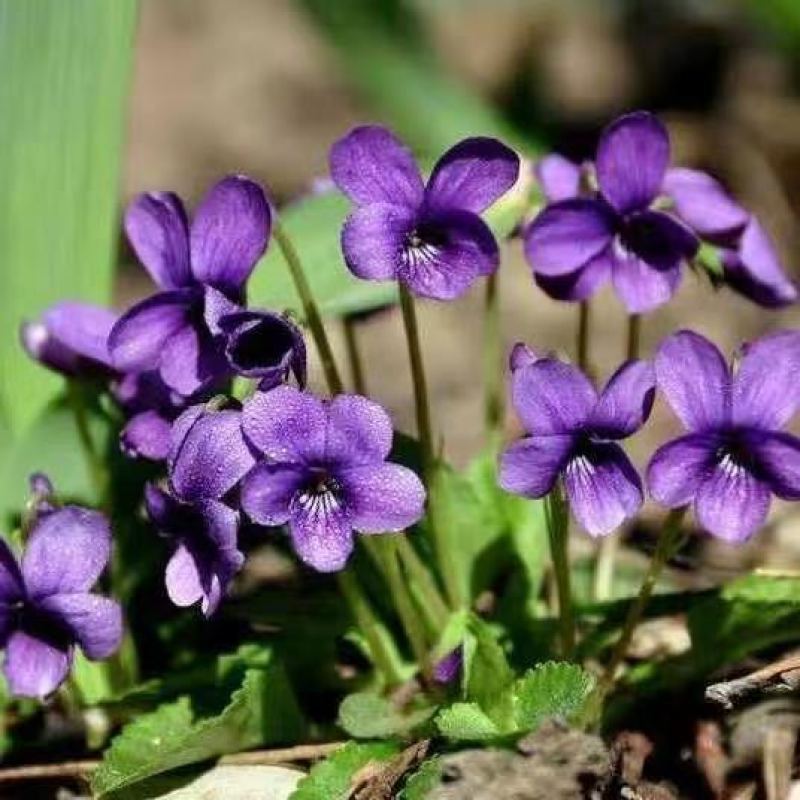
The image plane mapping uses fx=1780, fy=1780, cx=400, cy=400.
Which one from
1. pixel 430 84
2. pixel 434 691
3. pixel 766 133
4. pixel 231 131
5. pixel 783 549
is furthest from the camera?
pixel 231 131

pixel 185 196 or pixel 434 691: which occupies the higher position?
pixel 185 196

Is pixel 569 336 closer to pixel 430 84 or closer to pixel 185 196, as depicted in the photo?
pixel 430 84

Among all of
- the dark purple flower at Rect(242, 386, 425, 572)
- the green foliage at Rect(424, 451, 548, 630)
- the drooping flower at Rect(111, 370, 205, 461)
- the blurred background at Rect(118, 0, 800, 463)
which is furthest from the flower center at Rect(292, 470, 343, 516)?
the blurred background at Rect(118, 0, 800, 463)

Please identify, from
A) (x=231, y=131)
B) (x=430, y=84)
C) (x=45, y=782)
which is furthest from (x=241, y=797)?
(x=231, y=131)

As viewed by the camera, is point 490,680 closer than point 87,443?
Yes

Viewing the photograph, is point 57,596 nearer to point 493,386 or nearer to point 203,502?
point 203,502

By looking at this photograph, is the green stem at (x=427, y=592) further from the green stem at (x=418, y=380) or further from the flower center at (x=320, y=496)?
the flower center at (x=320, y=496)

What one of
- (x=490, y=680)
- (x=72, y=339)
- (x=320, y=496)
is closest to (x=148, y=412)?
(x=72, y=339)
